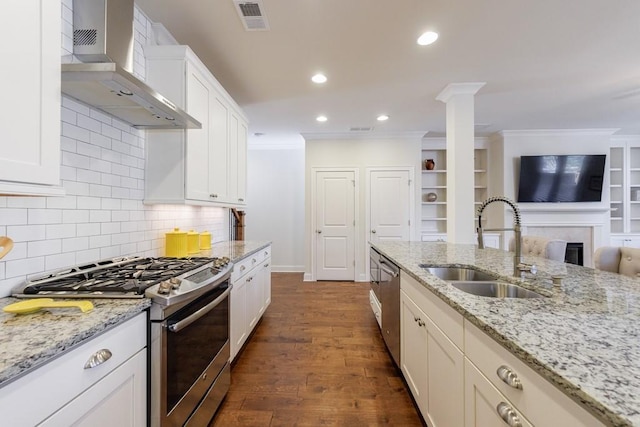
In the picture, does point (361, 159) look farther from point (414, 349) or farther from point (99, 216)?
point (99, 216)

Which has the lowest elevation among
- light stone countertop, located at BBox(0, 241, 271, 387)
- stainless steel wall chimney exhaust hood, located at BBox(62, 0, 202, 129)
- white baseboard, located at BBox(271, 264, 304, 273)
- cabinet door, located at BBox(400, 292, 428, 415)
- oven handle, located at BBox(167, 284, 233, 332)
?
white baseboard, located at BBox(271, 264, 304, 273)

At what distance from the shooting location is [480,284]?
5.29ft

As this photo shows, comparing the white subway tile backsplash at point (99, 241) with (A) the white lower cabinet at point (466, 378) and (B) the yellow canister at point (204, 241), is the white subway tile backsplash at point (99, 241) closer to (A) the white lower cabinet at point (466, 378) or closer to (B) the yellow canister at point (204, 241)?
(B) the yellow canister at point (204, 241)

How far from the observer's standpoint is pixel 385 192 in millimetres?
5055

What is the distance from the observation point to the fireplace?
16.0 feet

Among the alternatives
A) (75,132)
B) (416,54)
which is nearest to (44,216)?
(75,132)

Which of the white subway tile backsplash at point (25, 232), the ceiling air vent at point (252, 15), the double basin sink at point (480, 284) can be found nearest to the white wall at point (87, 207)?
the white subway tile backsplash at point (25, 232)

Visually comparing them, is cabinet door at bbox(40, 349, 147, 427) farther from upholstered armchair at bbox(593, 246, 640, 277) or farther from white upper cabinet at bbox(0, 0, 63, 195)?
upholstered armchair at bbox(593, 246, 640, 277)

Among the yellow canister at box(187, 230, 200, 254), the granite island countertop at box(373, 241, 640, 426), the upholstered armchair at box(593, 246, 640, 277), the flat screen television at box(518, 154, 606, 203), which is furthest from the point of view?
the flat screen television at box(518, 154, 606, 203)

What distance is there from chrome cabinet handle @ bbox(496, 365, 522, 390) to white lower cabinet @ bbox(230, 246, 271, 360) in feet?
5.80

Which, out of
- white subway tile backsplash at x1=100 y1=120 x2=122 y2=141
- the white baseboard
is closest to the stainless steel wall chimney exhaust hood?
white subway tile backsplash at x1=100 y1=120 x2=122 y2=141

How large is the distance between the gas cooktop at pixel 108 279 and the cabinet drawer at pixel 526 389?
125 centimetres

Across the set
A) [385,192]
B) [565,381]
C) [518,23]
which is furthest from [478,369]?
[385,192]

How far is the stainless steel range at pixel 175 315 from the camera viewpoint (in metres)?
1.13
